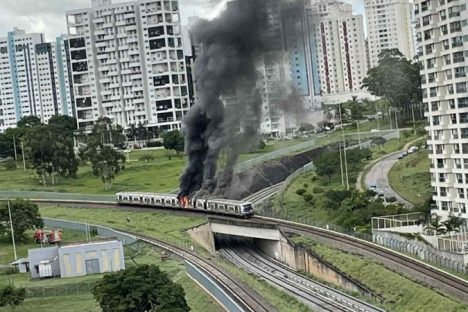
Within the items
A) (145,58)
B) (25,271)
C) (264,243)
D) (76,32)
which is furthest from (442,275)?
(76,32)

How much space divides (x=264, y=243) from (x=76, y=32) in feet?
335

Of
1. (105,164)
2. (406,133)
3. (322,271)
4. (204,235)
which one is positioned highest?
(406,133)

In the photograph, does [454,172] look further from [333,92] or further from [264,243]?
[333,92]

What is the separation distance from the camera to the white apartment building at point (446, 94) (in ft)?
213

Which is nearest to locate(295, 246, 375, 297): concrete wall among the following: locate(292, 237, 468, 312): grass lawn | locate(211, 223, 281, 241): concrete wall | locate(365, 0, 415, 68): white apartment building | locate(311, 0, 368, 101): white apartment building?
locate(292, 237, 468, 312): grass lawn

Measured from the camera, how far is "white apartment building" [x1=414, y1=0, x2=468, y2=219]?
64.9 metres

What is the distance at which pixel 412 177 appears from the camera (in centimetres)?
8531

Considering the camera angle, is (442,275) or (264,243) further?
(264,243)

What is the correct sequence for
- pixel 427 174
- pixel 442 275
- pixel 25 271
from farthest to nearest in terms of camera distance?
pixel 427 174 → pixel 25 271 → pixel 442 275

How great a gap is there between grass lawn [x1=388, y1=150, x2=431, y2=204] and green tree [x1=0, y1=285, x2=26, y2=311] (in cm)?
3910

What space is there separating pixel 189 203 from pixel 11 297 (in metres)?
38.9

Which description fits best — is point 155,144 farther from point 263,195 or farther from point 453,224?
point 453,224

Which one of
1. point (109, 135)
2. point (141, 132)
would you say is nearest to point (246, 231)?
point (109, 135)

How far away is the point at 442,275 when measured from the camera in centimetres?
5128
